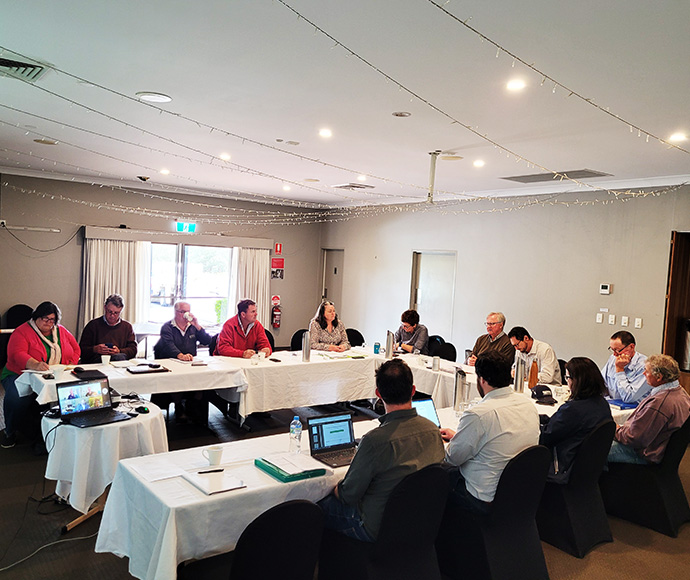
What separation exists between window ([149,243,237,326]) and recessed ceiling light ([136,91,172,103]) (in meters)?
5.68

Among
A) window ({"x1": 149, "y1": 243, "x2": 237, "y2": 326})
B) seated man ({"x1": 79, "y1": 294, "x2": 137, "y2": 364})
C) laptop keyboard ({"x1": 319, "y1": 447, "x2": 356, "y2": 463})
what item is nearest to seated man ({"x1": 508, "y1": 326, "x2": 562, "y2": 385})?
laptop keyboard ({"x1": 319, "y1": 447, "x2": 356, "y2": 463})

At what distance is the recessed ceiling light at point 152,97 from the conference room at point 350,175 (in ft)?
0.19

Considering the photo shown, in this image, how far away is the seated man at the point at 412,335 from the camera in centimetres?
654

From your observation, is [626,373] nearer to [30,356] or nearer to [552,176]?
[552,176]

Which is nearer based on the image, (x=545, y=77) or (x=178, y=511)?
(x=178, y=511)

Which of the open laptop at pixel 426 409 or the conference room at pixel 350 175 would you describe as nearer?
the conference room at pixel 350 175

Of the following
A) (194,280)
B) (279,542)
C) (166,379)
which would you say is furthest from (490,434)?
(194,280)

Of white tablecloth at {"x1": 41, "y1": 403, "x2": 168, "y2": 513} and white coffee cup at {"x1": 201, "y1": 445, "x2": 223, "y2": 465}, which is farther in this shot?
white tablecloth at {"x1": 41, "y1": 403, "x2": 168, "y2": 513}

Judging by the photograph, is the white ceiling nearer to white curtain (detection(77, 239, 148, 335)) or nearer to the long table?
the long table

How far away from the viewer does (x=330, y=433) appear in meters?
3.11

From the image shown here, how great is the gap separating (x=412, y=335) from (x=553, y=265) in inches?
83.7

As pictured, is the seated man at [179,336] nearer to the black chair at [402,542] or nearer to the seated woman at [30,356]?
the seated woman at [30,356]

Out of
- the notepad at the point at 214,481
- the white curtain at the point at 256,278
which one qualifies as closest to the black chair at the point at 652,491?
the notepad at the point at 214,481

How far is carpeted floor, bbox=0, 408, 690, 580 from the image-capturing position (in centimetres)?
302
